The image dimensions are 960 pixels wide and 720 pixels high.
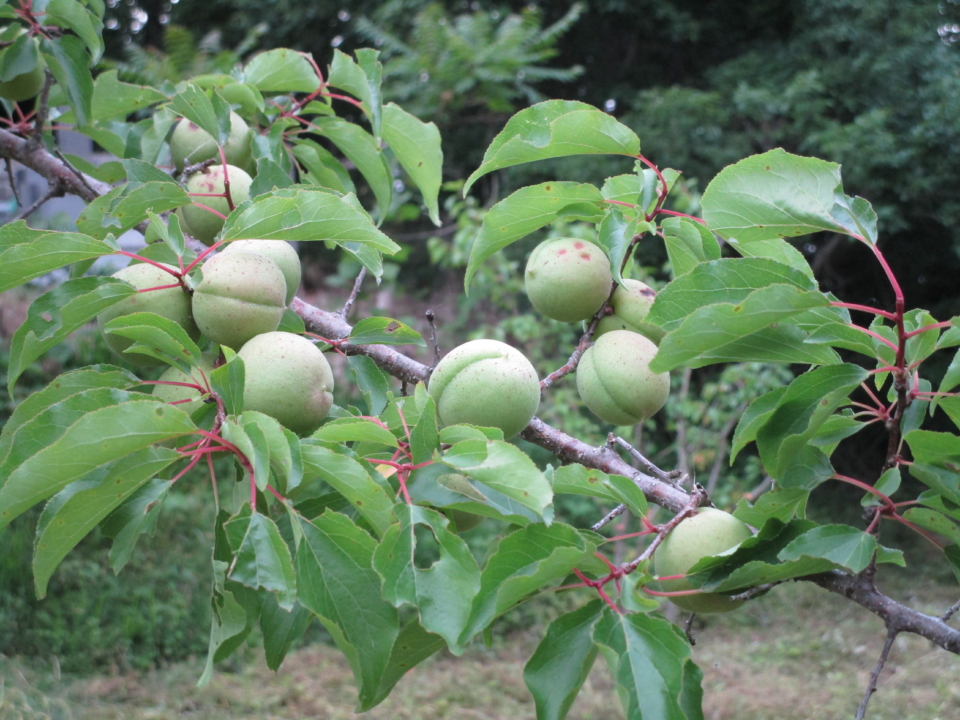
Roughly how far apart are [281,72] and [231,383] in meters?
0.74

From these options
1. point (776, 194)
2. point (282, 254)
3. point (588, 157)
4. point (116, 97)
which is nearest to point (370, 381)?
point (282, 254)

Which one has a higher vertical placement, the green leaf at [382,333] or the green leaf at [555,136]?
the green leaf at [555,136]

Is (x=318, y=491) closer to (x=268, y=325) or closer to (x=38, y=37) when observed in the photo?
(x=38, y=37)

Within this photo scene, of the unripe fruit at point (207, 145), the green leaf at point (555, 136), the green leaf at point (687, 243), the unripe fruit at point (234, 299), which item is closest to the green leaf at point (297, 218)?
the unripe fruit at point (234, 299)

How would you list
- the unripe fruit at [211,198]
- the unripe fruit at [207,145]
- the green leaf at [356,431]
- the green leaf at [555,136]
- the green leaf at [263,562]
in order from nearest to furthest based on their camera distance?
the green leaf at [263,562], the green leaf at [356,431], the green leaf at [555,136], the unripe fruit at [211,198], the unripe fruit at [207,145]

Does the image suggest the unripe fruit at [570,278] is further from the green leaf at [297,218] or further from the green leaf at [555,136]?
the green leaf at [297,218]

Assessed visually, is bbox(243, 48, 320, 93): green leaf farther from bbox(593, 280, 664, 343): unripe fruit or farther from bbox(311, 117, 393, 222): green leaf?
bbox(593, 280, 664, 343): unripe fruit

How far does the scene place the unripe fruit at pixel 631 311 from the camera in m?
0.89

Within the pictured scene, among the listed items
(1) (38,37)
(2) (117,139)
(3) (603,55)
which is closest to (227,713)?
A: (2) (117,139)

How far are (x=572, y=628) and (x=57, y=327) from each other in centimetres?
56

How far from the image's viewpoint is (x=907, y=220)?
4906 mm

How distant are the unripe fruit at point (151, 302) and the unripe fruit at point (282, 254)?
74mm

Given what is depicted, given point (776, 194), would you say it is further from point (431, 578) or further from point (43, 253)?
point (43, 253)

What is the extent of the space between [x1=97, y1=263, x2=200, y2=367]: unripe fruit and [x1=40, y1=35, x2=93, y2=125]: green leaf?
522 millimetres
